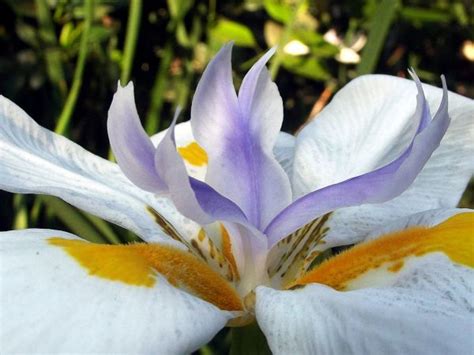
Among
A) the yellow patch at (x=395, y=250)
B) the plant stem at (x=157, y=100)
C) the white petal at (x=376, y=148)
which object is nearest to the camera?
the yellow patch at (x=395, y=250)

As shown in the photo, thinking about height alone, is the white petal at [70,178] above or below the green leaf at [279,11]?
above

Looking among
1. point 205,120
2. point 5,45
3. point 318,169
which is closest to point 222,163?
point 205,120

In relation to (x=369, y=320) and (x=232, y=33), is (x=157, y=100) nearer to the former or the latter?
(x=232, y=33)

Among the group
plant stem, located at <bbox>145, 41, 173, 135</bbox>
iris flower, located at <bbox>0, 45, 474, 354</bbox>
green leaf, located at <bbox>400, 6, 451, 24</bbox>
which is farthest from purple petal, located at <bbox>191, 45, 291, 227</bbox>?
green leaf, located at <bbox>400, 6, 451, 24</bbox>

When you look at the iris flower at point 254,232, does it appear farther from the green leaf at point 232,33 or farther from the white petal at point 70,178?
the green leaf at point 232,33

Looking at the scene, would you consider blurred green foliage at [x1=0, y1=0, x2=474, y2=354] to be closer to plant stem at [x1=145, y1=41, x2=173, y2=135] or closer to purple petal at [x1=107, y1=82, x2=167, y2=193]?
plant stem at [x1=145, y1=41, x2=173, y2=135]

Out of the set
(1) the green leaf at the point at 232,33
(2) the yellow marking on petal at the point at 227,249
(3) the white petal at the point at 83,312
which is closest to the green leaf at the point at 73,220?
(2) the yellow marking on petal at the point at 227,249

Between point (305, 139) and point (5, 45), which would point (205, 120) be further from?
point (5, 45)

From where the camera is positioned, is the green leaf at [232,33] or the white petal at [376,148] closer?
the white petal at [376,148]
